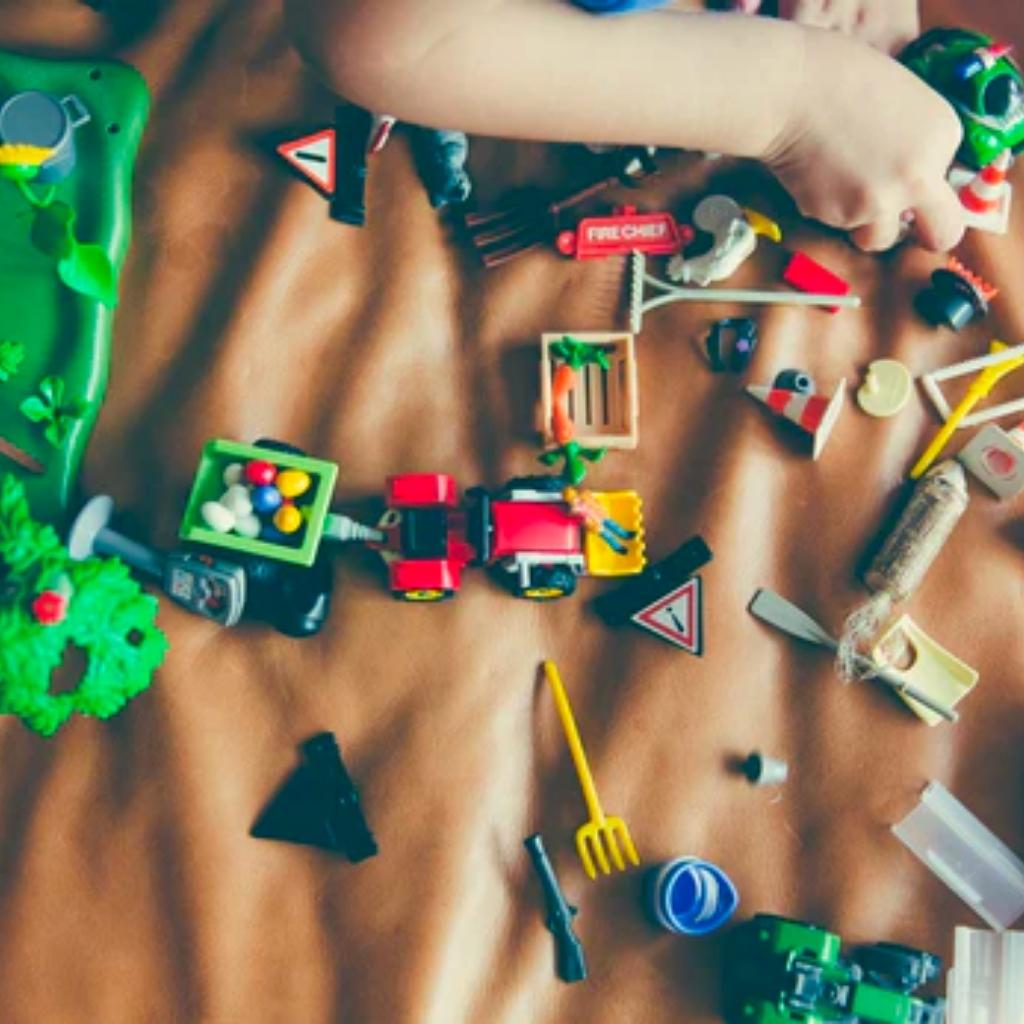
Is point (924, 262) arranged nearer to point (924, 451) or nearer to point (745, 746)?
point (924, 451)

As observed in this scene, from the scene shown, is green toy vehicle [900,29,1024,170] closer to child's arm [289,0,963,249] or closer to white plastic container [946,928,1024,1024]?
child's arm [289,0,963,249]

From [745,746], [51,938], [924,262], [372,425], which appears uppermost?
[924,262]

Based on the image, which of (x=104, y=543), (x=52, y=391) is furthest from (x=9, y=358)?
(x=104, y=543)

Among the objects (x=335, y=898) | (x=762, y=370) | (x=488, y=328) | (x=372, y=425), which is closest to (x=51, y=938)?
(x=335, y=898)

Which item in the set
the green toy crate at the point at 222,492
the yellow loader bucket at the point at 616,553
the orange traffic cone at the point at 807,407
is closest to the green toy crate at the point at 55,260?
the green toy crate at the point at 222,492

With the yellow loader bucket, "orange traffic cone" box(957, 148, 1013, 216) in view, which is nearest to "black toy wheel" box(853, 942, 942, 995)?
the yellow loader bucket

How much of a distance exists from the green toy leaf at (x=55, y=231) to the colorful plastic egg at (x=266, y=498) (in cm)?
19

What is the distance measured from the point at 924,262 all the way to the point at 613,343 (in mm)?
238

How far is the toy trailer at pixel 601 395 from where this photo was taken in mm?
848

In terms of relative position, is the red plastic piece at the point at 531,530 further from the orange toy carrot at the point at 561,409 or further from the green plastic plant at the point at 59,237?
the green plastic plant at the point at 59,237

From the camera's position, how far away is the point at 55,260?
838 mm

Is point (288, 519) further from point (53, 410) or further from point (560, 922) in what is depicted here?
point (560, 922)

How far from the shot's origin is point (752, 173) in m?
0.91

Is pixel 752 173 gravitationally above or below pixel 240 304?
above
